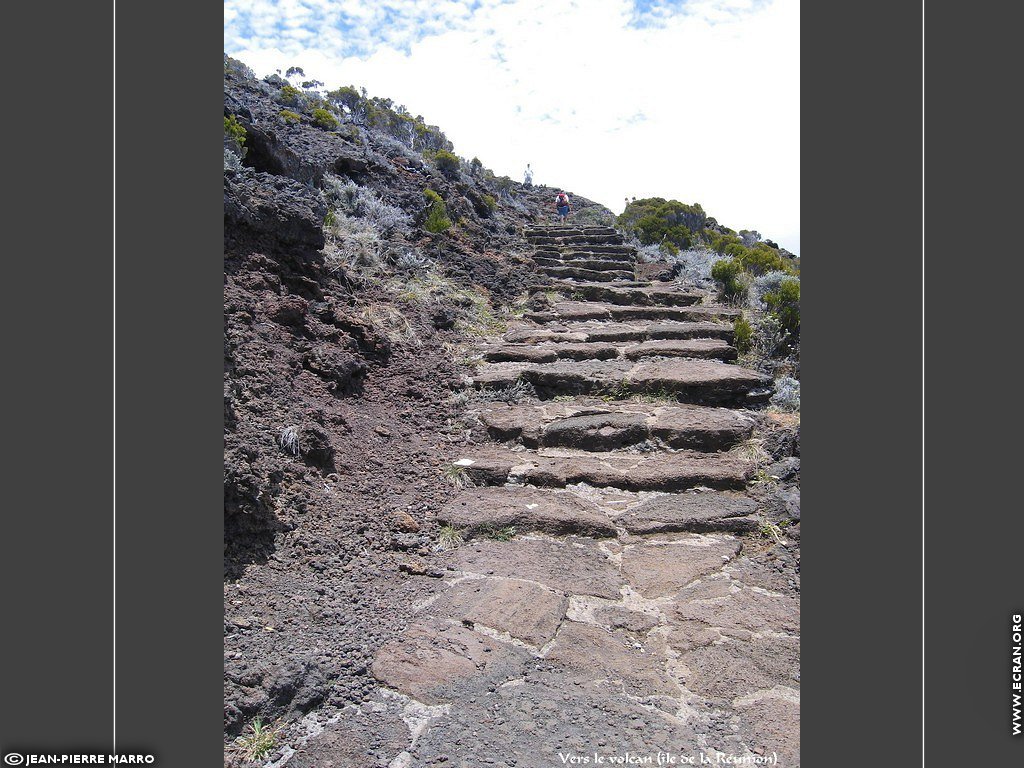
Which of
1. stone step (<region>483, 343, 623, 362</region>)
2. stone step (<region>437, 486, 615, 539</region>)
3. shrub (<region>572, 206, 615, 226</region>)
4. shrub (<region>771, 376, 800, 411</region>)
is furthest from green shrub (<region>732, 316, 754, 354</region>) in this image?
shrub (<region>572, 206, 615, 226</region>)

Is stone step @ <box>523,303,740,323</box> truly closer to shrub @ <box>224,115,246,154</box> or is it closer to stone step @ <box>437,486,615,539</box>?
shrub @ <box>224,115,246,154</box>

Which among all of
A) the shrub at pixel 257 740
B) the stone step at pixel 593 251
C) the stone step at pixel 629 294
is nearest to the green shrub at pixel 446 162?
the stone step at pixel 593 251

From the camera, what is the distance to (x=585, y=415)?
5.47 m

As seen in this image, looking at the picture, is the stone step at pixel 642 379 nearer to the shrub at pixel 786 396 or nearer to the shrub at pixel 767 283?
the shrub at pixel 786 396

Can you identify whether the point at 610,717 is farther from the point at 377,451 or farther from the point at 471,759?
the point at 377,451

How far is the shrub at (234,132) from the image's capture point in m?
6.59

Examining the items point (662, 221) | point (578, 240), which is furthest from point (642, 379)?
point (662, 221)

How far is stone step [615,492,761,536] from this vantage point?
398 cm

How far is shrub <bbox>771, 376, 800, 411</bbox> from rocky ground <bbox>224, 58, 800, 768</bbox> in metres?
0.16

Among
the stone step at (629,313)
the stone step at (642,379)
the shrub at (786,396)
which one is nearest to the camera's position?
the shrub at (786,396)

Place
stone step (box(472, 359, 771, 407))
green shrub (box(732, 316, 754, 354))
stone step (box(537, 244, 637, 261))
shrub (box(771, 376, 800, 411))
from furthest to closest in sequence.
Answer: stone step (box(537, 244, 637, 261)), green shrub (box(732, 316, 754, 354)), stone step (box(472, 359, 771, 407)), shrub (box(771, 376, 800, 411))

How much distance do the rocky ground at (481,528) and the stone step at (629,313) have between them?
0.64 metres

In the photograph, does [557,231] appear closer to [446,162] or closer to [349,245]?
[446,162]
